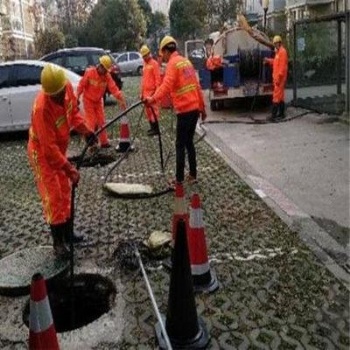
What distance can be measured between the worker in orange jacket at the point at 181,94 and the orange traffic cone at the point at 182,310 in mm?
3287

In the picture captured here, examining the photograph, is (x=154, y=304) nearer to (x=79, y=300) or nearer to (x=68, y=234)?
(x=79, y=300)

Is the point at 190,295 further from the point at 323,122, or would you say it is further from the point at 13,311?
the point at 323,122

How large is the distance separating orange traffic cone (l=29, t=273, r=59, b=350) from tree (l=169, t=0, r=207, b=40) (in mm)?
40716

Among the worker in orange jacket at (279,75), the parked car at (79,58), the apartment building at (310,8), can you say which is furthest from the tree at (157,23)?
the worker in orange jacket at (279,75)

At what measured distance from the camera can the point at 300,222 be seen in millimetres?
5438

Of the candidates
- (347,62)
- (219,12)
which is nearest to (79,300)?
(347,62)

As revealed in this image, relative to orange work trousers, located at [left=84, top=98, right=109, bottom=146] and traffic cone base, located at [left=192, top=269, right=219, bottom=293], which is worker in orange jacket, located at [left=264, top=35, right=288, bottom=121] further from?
traffic cone base, located at [left=192, top=269, right=219, bottom=293]

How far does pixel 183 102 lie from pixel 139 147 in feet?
10.5

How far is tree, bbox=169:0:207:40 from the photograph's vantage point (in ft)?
142

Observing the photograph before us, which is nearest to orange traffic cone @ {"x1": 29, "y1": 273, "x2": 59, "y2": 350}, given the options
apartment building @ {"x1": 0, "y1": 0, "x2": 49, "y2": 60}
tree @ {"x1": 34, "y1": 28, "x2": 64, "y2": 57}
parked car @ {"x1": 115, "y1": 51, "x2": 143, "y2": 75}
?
parked car @ {"x1": 115, "y1": 51, "x2": 143, "y2": 75}

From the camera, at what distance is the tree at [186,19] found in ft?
142

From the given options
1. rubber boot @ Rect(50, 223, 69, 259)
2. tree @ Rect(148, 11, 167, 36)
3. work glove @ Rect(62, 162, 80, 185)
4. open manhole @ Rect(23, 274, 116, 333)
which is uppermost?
tree @ Rect(148, 11, 167, 36)

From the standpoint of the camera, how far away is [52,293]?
4340 mm

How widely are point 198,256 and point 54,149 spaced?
148 centimetres
